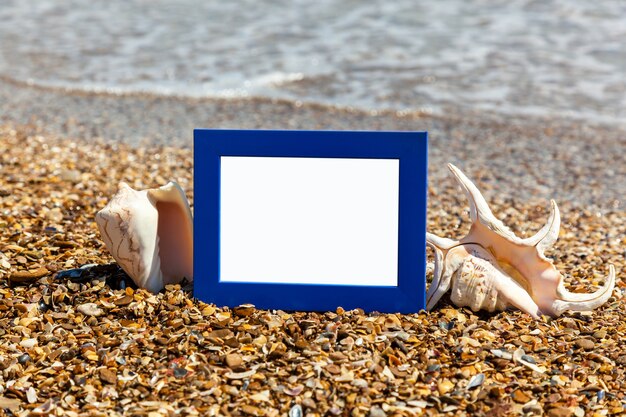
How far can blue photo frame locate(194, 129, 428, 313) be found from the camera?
281 centimetres

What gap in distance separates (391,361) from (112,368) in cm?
90

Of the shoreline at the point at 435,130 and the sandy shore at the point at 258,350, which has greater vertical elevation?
the shoreline at the point at 435,130

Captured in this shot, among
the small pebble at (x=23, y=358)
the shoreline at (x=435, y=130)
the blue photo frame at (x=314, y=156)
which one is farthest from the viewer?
the shoreline at (x=435, y=130)

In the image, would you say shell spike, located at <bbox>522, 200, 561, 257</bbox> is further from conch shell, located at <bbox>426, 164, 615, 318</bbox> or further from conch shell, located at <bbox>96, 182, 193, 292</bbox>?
conch shell, located at <bbox>96, 182, 193, 292</bbox>

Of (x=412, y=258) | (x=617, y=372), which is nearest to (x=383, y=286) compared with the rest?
(x=412, y=258)

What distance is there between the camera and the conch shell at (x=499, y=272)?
9.66ft

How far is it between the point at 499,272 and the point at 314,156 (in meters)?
0.83

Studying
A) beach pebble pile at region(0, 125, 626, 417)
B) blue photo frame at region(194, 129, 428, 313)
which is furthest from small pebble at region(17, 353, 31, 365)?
blue photo frame at region(194, 129, 428, 313)

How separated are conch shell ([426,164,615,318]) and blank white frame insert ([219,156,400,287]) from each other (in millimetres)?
259

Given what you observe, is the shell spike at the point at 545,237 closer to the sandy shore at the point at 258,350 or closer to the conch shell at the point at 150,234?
the sandy shore at the point at 258,350

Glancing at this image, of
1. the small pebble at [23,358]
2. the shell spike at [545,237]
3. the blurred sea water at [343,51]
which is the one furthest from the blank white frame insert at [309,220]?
the blurred sea water at [343,51]

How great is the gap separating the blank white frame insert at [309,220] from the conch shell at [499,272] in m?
0.26

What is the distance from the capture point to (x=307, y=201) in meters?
2.87

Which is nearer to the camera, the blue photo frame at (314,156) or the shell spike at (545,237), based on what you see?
the blue photo frame at (314,156)
